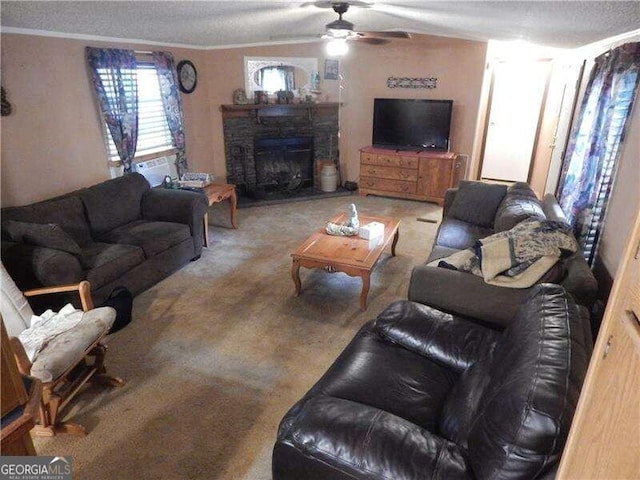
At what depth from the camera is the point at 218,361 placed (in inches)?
103

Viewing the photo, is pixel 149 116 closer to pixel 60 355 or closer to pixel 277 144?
pixel 277 144

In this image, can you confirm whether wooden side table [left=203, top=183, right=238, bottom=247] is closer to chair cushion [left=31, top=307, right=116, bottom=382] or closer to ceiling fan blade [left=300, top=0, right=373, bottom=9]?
chair cushion [left=31, top=307, right=116, bottom=382]

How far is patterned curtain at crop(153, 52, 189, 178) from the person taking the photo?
4.73m

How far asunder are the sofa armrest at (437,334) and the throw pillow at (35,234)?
228cm

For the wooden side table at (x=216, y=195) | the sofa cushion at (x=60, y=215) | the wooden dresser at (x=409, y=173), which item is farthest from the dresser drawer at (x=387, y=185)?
the sofa cushion at (x=60, y=215)

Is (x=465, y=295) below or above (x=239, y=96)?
below

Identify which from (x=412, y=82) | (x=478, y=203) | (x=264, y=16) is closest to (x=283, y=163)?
(x=412, y=82)

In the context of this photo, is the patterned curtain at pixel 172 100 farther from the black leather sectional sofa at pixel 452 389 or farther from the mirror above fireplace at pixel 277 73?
the black leather sectional sofa at pixel 452 389

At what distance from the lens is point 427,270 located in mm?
2457

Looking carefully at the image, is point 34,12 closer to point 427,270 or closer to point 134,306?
point 134,306

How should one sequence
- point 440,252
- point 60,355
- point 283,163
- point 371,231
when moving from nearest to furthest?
point 60,355, point 440,252, point 371,231, point 283,163

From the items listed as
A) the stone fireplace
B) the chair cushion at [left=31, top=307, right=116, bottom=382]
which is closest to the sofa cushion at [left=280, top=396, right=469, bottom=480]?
the chair cushion at [left=31, top=307, right=116, bottom=382]

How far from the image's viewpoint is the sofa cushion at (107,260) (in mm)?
2996

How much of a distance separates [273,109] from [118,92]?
2321 mm
